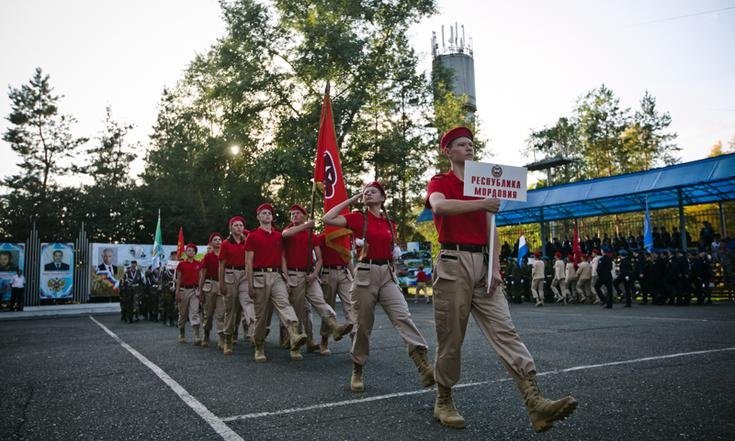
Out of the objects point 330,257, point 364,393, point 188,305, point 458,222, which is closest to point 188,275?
point 188,305

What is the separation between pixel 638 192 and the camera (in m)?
19.2

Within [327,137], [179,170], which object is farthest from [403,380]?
[179,170]

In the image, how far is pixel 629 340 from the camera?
833cm

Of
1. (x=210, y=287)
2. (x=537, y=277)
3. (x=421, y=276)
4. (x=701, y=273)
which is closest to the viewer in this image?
(x=210, y=287)

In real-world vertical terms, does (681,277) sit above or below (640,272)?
below

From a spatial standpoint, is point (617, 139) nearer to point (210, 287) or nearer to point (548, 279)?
point (548, 279)

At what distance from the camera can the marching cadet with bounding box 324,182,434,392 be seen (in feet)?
17.1

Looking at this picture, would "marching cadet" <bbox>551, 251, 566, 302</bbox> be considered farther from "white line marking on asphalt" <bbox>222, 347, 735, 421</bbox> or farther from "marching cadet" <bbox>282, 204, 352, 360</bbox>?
"marching cadet" <bbox>282, 204, 352, 360</bbox>

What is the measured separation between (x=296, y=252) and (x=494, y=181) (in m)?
4.71

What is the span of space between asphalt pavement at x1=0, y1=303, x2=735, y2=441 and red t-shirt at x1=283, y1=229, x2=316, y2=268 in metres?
1.46

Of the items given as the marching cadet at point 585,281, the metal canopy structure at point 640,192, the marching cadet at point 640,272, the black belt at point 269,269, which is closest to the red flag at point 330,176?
the black belt at point 269,269

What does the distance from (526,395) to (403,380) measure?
2377 mm

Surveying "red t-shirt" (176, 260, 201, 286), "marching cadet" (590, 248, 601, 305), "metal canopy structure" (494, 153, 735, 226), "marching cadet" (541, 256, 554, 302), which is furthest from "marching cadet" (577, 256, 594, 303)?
"red t-shirt" (176, 260, 201, 286)

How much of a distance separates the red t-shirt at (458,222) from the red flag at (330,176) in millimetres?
3308
